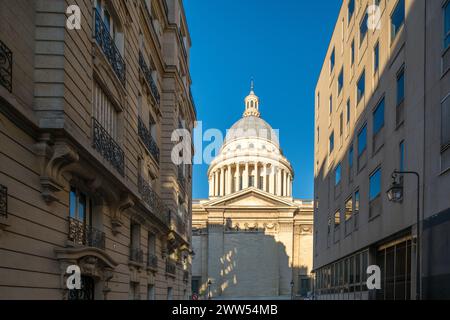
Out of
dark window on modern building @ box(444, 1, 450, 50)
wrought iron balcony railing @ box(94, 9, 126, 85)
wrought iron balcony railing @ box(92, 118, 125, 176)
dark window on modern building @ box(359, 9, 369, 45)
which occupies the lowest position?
wrought iron balcony railing @ box(92, 118, 125, 176)

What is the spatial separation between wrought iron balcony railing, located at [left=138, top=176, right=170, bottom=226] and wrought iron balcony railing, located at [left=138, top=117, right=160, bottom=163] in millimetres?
1628

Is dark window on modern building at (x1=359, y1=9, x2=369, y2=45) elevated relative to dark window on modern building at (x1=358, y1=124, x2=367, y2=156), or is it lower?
elevated

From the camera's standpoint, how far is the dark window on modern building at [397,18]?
22.2 meters

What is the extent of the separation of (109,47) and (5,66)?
23.5 ft

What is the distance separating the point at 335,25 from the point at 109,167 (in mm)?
29820

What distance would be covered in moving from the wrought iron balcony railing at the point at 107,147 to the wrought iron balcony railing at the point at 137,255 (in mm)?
4288

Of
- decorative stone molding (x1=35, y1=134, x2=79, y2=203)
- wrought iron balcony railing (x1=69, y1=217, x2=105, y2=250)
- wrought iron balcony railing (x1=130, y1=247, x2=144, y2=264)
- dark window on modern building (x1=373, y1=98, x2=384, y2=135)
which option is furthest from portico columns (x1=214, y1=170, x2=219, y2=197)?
decorative stone molding (x1=35, y1=134, x2=79, y2=203)

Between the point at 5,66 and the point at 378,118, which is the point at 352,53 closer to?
the point at 378,118

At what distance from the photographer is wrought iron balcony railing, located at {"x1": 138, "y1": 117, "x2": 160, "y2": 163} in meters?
22.9

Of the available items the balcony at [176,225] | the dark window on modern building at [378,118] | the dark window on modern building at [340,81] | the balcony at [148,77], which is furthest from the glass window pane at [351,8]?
the balcony at [176,225]

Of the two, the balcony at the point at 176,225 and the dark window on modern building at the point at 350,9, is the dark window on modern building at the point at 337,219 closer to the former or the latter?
the balcony at the point at 176,225

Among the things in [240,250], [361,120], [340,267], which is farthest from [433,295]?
[240,250]

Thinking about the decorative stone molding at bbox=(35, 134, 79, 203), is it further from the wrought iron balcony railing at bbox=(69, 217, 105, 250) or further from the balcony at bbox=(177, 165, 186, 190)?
the balcony at bbox=(177, 165, 186, 190)
